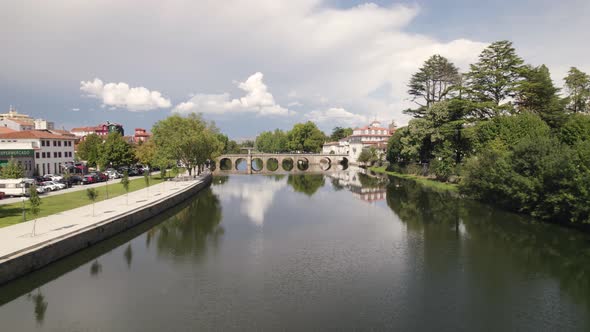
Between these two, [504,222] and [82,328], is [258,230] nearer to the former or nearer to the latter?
[82,328]

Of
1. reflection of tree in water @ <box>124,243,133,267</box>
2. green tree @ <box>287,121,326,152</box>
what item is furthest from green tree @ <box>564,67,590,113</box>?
green tree @ <box>287,121,326,152</box>

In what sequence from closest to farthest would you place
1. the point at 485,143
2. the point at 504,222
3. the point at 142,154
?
the point at 504,222 < the point at 485,143 < the point at 142,154

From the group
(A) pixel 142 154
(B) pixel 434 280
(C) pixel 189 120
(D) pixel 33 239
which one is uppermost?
(C) pixel 189 120

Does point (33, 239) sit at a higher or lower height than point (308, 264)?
higher

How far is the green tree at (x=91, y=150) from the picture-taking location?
68.5 m

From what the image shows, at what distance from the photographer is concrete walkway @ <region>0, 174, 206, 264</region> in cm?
2019

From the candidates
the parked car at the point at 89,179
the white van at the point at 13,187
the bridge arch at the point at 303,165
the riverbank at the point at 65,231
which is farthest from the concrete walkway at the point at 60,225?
the bridge arch at the point at 303,165

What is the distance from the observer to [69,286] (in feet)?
62.5

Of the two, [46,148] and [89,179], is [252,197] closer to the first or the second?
[89,179]

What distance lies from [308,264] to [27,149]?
162 feet

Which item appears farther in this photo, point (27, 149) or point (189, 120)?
point (189, 120)

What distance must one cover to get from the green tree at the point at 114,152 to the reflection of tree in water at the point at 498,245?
5174 centimetres

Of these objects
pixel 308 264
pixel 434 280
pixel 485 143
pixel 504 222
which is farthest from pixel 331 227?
pixel 485 143

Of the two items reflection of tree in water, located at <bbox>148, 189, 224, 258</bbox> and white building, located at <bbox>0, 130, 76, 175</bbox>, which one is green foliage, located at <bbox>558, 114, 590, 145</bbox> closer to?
reflection of tree in water, located at <bbox>148, 189, 224, 258</bbox>
